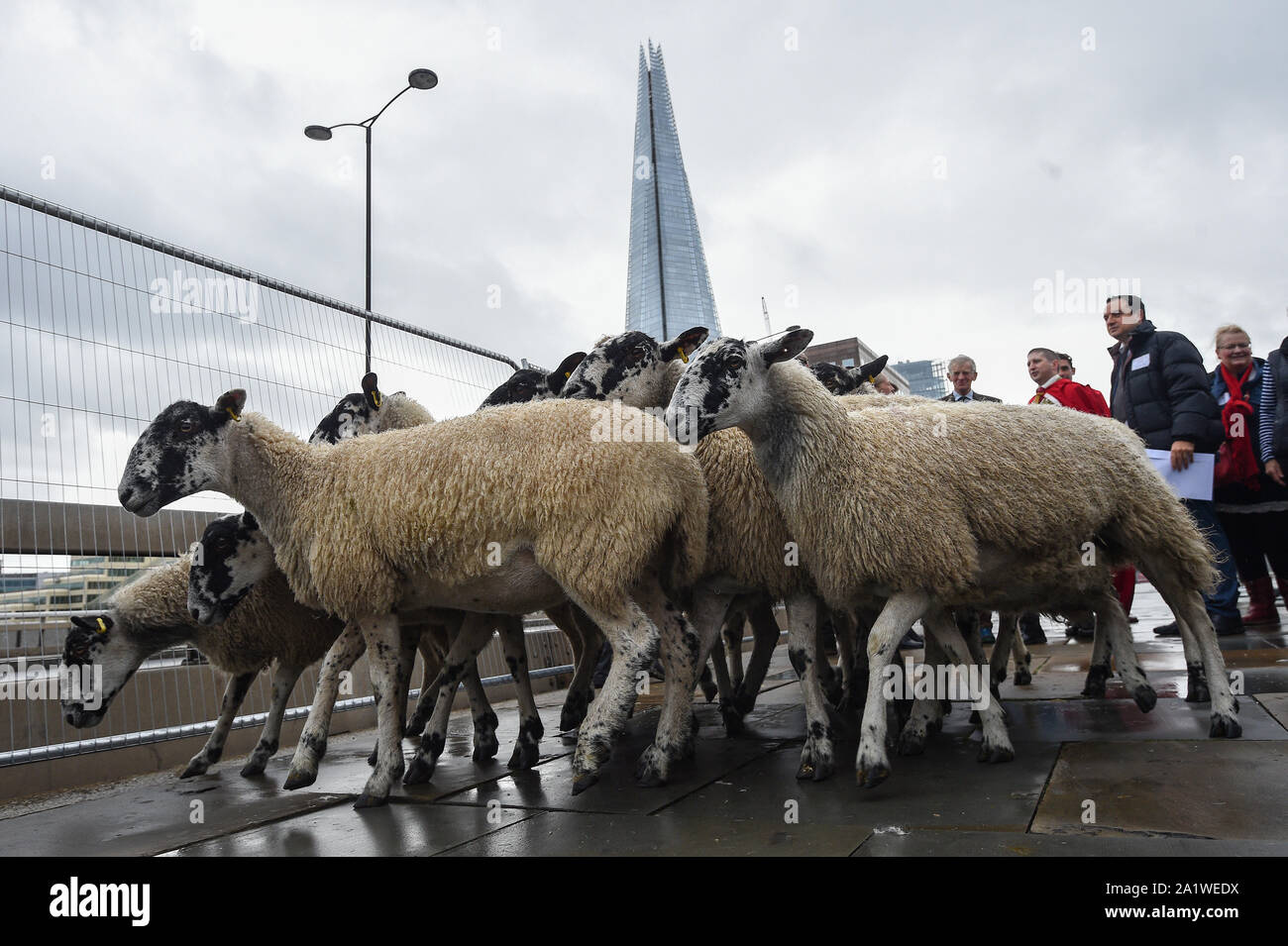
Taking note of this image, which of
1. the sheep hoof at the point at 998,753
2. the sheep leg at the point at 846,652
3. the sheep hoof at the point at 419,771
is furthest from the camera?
the sheep leg at the point at 846,652

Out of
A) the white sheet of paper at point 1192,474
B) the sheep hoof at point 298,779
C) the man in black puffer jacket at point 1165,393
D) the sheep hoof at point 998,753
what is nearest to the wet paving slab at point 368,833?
the sheep hoof at point 298,779

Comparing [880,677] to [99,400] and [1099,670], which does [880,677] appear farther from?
[99,400]

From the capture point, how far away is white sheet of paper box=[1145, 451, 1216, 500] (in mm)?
5840

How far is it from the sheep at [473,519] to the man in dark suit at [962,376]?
15.7 feet

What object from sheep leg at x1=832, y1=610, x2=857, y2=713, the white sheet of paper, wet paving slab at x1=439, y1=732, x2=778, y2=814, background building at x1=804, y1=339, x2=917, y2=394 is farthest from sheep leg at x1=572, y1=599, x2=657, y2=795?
background building at x1=804, y1=339, x2=917, y2=394

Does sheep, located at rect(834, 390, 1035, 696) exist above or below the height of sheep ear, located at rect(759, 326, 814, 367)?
below

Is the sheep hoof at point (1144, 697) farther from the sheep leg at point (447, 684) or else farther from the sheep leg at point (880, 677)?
the sheep leg at point (447, 684)

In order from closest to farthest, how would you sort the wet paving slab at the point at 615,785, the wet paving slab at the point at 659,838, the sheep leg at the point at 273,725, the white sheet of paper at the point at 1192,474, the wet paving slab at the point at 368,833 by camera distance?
the wet paving slab at the point at 659,838, the wet paving slab at the point at 368,833, the wet paving slab at the point at 615,785, the sheep leg at the point at 273,725, the white sheet of paper at the point at 1192,474

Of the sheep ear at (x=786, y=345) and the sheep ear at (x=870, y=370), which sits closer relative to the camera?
the sheep ear at (x=786, y=345)

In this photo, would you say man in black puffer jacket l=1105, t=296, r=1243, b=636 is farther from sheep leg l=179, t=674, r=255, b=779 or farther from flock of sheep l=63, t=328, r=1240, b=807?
sheep leg l=179, t=674, r=255, b=779

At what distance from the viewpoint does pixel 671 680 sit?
4.22 meters

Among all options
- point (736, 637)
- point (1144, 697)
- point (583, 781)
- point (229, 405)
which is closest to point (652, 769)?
point (583, 781)

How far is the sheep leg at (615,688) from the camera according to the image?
12.3ft
